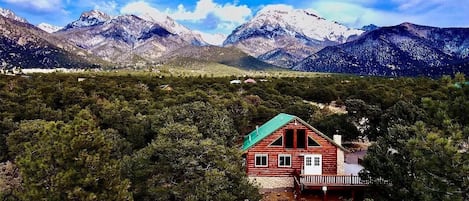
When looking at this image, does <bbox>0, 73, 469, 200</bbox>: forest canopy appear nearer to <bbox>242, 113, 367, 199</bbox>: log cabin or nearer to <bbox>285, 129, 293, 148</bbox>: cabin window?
<bbox>242, 113, 367, 199</bbox>: log cabin

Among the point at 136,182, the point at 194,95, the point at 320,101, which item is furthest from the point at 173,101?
the point at 320,101

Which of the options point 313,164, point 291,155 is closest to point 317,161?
point 313,164

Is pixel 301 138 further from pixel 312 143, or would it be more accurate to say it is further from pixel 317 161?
pixel 317 161

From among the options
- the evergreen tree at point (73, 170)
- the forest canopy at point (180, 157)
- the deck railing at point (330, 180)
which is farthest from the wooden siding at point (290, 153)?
the evergreen tree at point (73, 170)

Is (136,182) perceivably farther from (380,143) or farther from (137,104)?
(137,104)

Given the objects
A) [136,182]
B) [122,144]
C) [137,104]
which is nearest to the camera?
[136,182]

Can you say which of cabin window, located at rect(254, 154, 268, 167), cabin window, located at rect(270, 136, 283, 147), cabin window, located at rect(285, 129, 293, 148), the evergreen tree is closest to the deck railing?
cabin window, located at rect(285, 129, 293, 148)
